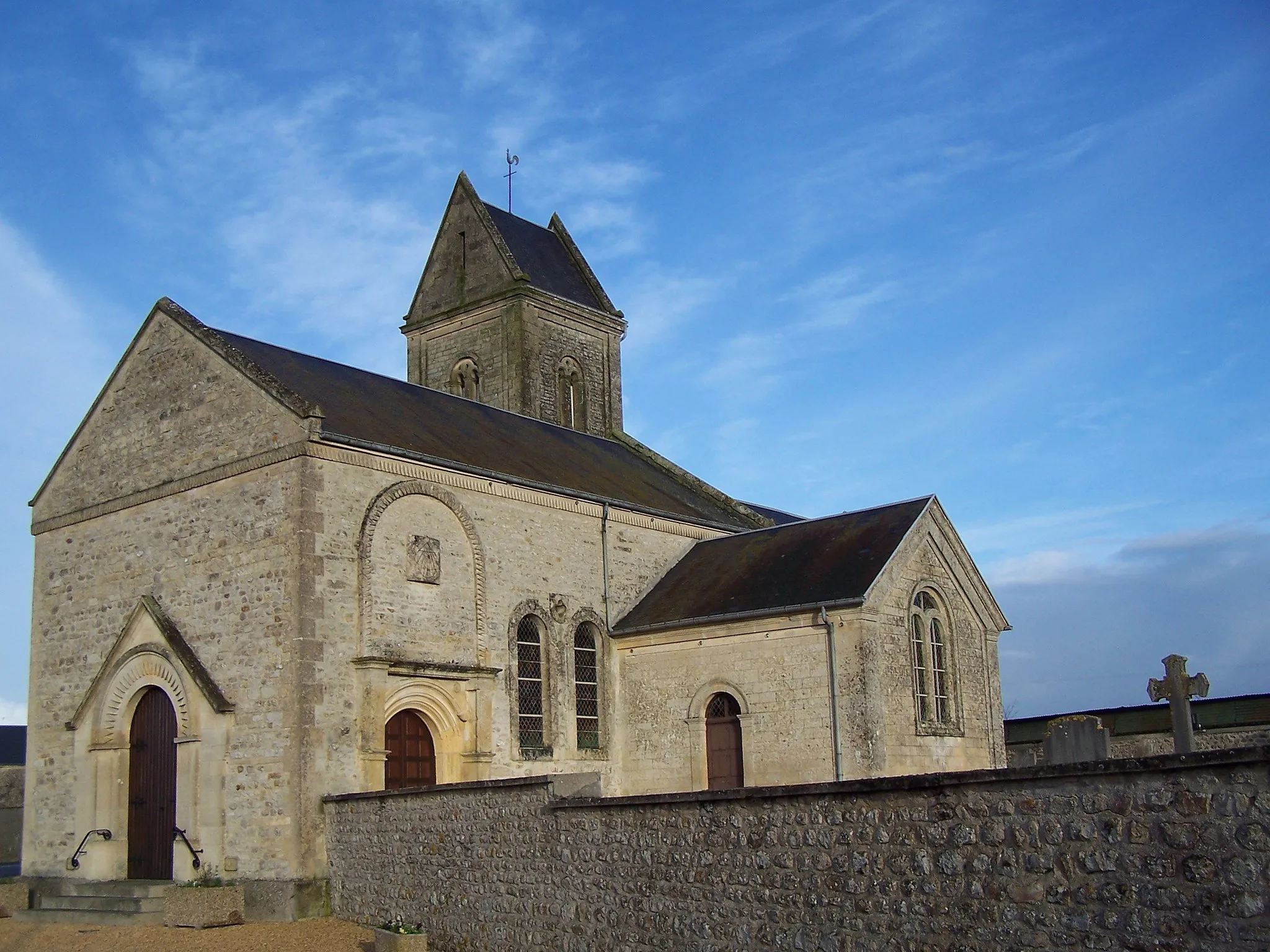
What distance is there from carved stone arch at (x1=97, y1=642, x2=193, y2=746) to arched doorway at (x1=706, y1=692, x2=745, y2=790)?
28.8ft

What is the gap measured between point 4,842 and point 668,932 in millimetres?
37059

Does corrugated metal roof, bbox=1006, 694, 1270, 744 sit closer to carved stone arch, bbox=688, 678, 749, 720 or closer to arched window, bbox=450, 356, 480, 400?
carved stone arch, bbox=688, 678, 749, 720

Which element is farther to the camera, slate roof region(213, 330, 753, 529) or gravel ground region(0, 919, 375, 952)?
slate roof region(213, 330, 753, 529)

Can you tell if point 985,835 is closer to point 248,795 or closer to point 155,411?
point 248,795

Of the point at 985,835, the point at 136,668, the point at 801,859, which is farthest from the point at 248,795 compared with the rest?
the point at 985,835

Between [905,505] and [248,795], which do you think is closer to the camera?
[248,795]

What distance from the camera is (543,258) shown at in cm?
3500

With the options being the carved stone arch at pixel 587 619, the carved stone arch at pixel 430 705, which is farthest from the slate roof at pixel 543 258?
the carved stone arch at pixel 430 705

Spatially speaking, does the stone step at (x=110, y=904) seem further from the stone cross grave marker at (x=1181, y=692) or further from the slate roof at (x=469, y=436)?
the stone cross grave marker at (x=1181, y=692)

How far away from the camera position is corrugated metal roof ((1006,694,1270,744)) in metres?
24.7

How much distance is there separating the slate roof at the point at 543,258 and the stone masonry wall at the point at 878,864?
68.7 ft

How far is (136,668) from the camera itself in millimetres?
20062

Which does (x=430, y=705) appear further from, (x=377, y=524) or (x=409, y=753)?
(x=377, y=524)

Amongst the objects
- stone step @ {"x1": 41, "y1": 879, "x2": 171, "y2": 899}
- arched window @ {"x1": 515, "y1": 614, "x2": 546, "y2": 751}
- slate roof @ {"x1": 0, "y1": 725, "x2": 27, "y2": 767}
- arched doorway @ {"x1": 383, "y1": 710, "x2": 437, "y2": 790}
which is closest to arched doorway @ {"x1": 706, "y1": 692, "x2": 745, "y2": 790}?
arched window @ {"x1": 515, "y1": 614, "x2": 546, "y2": 751}
